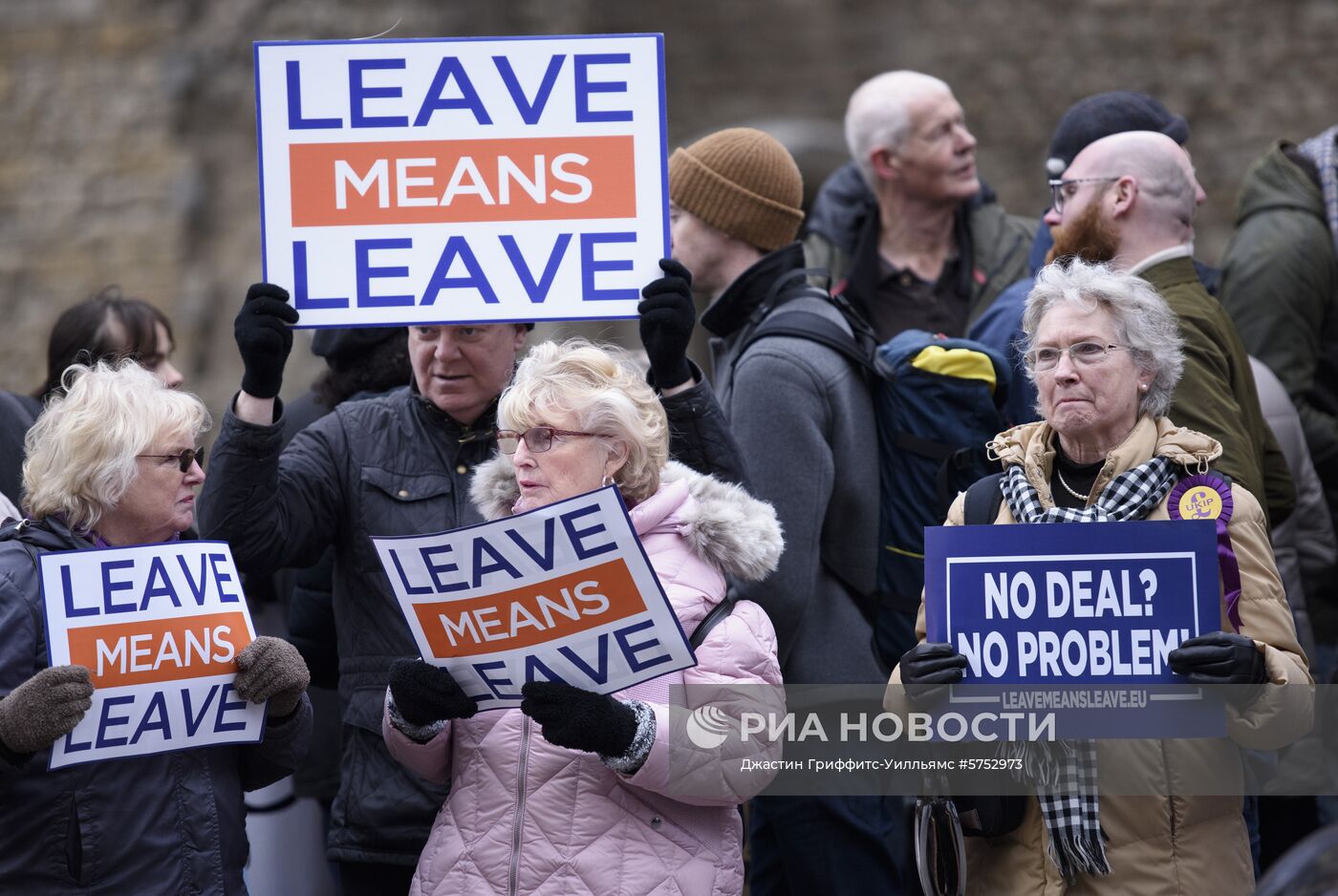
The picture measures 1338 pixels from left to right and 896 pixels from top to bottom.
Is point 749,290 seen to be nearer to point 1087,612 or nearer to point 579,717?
point 1087,612

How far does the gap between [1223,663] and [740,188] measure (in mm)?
2095

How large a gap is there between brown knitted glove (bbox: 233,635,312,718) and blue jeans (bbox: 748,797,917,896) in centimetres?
141

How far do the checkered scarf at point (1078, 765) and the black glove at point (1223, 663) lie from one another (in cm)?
28

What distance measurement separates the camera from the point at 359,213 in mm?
3988

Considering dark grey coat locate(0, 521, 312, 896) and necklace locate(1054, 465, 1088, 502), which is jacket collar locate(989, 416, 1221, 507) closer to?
necklace locate(1054, 465, 1088, 502)

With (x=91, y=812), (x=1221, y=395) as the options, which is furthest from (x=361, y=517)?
(x=1221, y=395)

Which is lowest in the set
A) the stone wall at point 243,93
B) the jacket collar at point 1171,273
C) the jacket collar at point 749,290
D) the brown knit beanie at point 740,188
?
the jacket collar at point 1171,273

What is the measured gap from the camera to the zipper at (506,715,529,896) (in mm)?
3311

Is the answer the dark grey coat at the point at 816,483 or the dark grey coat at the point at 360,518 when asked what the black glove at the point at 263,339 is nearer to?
the dark grey coat at the point at 360,518

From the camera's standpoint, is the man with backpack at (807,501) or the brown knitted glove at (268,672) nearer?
the brown knitted glove at (268,672)

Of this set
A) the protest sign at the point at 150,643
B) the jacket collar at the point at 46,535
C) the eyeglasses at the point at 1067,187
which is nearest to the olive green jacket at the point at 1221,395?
the eyeglasses at the point at 1067,187

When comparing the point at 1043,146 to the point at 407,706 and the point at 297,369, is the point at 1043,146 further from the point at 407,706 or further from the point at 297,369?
the point at 407,706

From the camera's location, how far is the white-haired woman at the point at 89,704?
3.40 m

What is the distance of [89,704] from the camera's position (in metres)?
3.33
